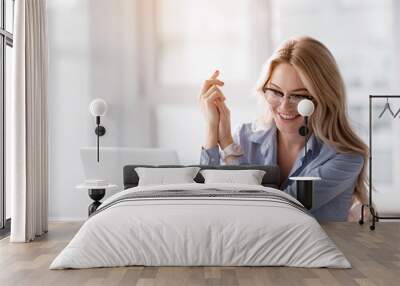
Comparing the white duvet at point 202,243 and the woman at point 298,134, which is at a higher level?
the woman at point 298,134

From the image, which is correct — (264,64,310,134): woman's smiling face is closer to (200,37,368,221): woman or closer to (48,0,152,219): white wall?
(200,37,368,221): woman

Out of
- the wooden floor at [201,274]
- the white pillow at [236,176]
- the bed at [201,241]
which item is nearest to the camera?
the wooden floor at [201,274]

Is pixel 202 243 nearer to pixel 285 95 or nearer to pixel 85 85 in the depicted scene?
pixel 285 95

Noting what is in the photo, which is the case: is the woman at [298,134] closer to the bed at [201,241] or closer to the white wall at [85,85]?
the white wall at [85,85]

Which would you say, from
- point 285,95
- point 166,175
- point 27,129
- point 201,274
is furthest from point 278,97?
point 201,274

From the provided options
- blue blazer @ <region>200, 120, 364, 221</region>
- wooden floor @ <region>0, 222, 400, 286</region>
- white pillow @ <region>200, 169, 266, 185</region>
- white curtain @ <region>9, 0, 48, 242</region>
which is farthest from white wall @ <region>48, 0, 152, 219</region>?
wooden floor @ <region>0, 222, 400, 286</region>

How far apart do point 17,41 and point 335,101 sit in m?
3.45

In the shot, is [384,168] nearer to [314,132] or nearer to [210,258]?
[314,132]

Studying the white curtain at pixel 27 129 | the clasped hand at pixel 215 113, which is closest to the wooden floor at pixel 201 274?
the white curtain at pixel 27 129

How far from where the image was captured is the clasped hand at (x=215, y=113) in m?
6.98

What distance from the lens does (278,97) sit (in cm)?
689

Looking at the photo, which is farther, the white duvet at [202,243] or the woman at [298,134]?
the woman at [298,134]

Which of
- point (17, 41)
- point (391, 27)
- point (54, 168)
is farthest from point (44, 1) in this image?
point (391, 27)

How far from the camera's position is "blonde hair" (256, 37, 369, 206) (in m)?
6.81
